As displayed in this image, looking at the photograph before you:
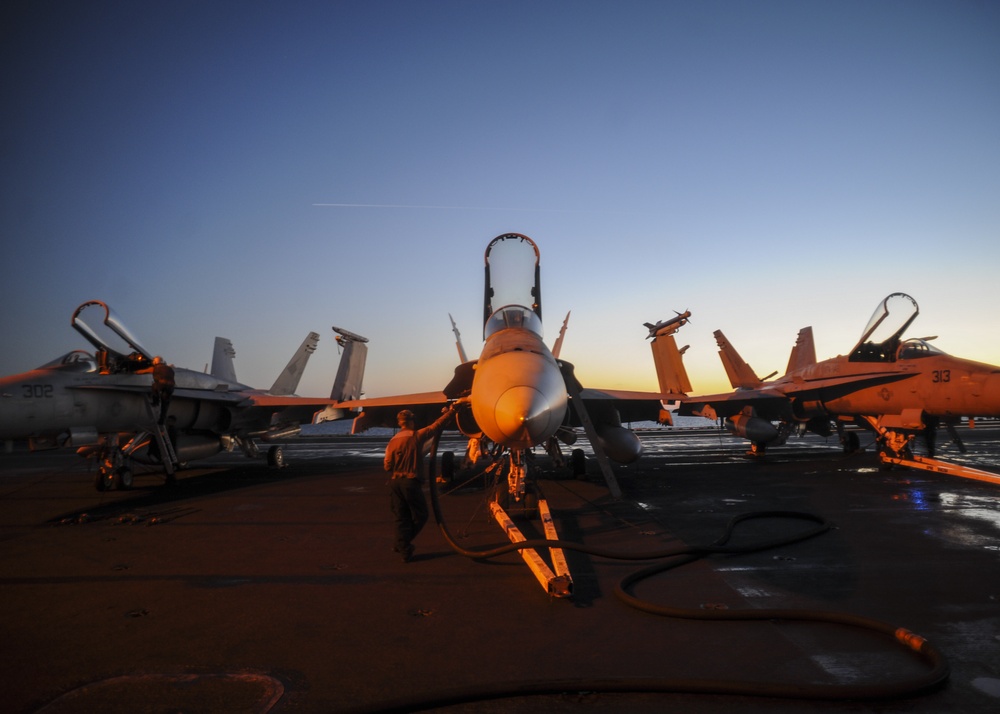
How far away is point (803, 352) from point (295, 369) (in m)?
18.0

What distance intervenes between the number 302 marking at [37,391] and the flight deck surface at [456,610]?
206 centimetres

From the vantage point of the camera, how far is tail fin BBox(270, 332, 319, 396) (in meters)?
20.0

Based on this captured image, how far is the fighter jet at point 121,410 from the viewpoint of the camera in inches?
397

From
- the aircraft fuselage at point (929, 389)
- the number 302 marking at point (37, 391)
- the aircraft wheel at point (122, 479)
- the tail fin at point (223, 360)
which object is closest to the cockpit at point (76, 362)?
the number 302 marking at point (37, 391)

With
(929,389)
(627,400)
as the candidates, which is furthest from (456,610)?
(929,389)

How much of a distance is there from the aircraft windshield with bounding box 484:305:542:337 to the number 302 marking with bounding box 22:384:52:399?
26.8 feet

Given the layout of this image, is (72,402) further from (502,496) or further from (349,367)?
(349,367)

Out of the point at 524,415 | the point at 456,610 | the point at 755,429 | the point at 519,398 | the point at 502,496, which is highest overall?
the point at 519,398

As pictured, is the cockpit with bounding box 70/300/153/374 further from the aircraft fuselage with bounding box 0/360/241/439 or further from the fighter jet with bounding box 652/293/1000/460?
the fighter jet with bounding box 652/293/1000/460

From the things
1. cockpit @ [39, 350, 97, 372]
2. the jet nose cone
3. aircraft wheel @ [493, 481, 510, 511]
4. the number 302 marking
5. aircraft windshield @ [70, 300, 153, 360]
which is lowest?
aircraft wheel @ [493, 481, 510, 511]

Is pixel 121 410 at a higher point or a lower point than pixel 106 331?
lower

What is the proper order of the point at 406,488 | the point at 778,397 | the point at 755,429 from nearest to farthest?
1. the point at 406,488
2. the point at 778,397
3. the point at 755,429

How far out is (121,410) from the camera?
11.4m

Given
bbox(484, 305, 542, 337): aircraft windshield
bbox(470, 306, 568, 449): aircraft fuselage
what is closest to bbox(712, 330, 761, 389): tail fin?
bbox(484, 305, 542, 337): aircraft windshield
